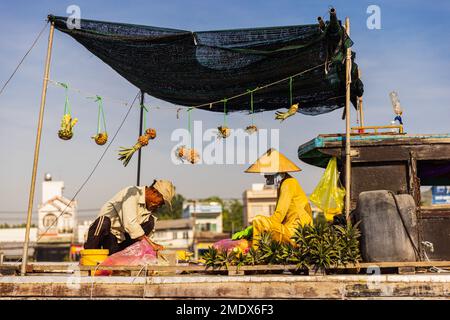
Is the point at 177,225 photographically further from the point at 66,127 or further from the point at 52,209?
the point at 66,127

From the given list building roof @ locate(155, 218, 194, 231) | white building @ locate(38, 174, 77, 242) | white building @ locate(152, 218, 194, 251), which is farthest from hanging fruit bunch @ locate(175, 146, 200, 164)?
white building @ locate(38, 174, 77, 242)

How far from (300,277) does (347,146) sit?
1422 mm

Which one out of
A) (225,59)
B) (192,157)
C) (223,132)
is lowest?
(192,157)

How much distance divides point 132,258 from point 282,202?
1618 millimetres

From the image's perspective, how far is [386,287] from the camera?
4.84 meters

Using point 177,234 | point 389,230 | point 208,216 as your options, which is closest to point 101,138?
point 389,230

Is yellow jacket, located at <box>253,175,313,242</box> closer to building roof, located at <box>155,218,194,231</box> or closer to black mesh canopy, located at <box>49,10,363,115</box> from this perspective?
black mesh canopy, located at <box>49,10,363,115</box>

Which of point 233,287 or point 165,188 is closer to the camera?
point 233,287

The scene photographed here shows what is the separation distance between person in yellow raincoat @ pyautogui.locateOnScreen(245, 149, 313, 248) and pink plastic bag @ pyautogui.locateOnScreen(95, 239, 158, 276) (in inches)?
42.2

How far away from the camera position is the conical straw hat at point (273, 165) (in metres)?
6.31

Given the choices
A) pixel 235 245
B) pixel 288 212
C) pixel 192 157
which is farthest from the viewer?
pixel 192 157

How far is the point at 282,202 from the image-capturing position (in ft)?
19.9

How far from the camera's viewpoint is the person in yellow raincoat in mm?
5809
